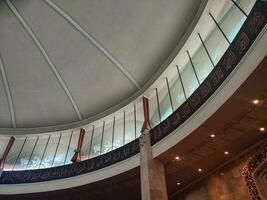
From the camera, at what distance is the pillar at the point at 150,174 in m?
9.36

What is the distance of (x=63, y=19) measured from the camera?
13602 mm

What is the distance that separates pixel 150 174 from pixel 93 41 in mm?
7589

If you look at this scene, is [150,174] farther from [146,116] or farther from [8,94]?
[8,94]

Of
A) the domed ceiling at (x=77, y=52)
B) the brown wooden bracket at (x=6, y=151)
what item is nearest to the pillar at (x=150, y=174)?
the domed ceiling at (x=77, y=52)

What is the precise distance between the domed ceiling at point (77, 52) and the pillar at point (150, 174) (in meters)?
4.55

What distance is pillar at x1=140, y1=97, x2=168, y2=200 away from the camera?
9.36 meters

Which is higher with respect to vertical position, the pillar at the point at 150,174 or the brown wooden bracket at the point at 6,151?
the brown wooden bracket at the point at 6,151

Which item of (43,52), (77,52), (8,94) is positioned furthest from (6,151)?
(77,52)

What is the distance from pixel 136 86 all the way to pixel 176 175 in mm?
5473

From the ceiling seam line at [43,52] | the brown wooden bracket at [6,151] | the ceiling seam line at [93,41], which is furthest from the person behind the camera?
the brown wooden bracket at [6,151]

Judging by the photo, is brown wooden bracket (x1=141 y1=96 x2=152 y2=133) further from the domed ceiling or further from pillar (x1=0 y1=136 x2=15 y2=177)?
pillar (x1=0 y1=136 x2=15 y2=177)

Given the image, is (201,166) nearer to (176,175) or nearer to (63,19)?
(176,175)

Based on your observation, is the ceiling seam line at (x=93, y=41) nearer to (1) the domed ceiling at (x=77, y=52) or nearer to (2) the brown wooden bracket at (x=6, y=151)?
(1) the domed ceiling at (x=77, y=52)

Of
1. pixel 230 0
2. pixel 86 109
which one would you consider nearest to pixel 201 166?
pixel 230 0
